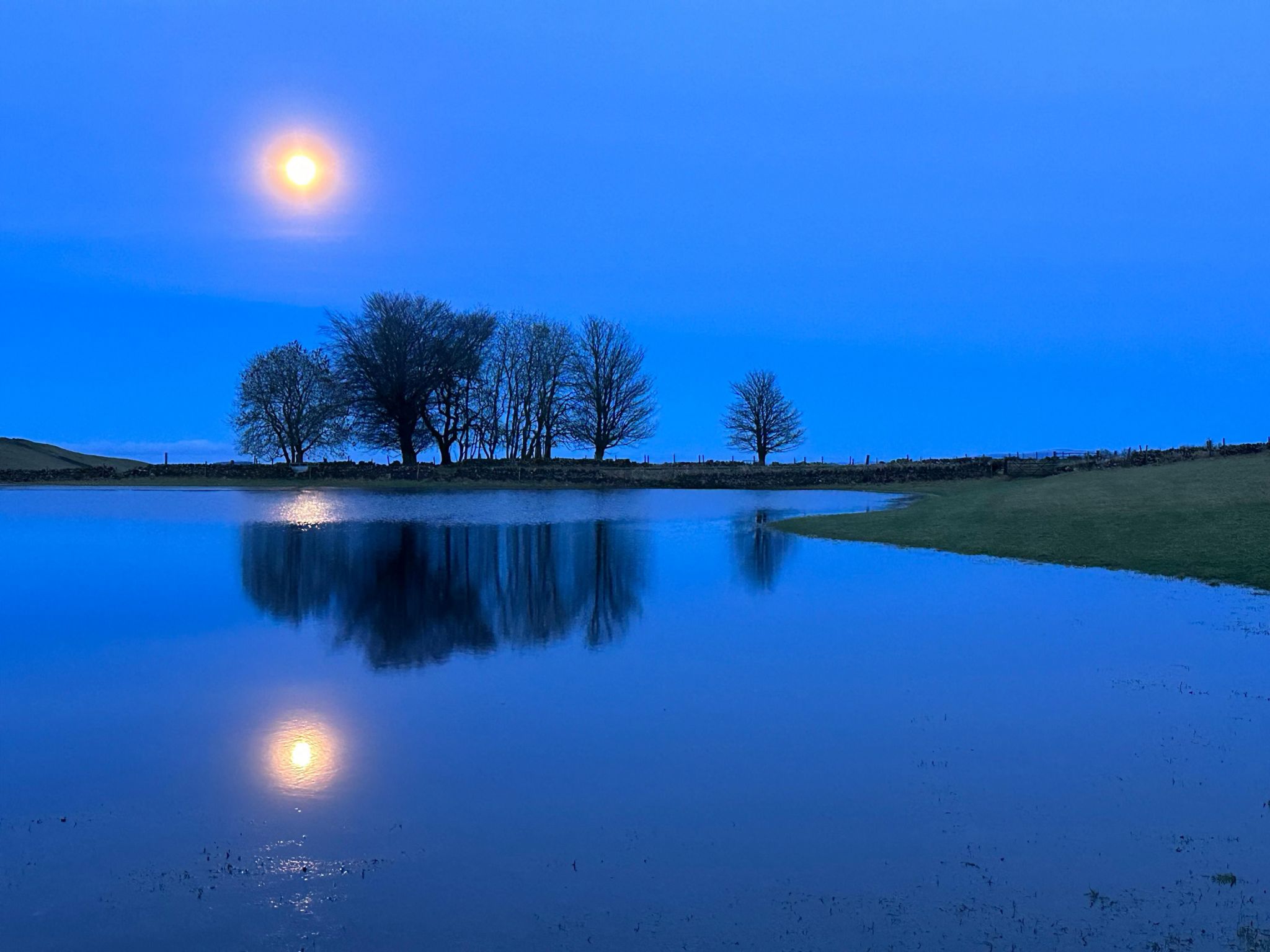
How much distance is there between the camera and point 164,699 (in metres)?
12.6

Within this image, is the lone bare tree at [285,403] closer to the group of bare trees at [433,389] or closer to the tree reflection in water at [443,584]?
the group of bare trees at [433,389]

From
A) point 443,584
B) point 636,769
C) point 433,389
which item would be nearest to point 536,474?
point 433,389

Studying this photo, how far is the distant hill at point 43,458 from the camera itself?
94.4m

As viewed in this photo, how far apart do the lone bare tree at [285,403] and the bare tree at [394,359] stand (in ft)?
31.3

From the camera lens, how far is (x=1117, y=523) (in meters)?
30.2

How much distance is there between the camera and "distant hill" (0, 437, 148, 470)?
94.4m

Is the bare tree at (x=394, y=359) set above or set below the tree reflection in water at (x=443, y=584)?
above

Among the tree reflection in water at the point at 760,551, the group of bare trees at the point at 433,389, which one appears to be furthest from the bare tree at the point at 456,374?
the tree reflection in water at the point at 760,551

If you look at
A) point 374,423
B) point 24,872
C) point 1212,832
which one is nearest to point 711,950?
point 1212,832

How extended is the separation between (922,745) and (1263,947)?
14.5 ft

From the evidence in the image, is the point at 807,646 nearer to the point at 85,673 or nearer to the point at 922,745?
the point at 922,745

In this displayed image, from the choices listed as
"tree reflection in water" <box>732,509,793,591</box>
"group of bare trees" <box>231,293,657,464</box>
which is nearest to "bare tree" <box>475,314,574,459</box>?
"group of bare trees" <box>231,293,657,464</box>

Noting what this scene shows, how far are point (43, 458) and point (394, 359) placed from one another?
4598 centimetres

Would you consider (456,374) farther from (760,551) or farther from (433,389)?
(760,551)
